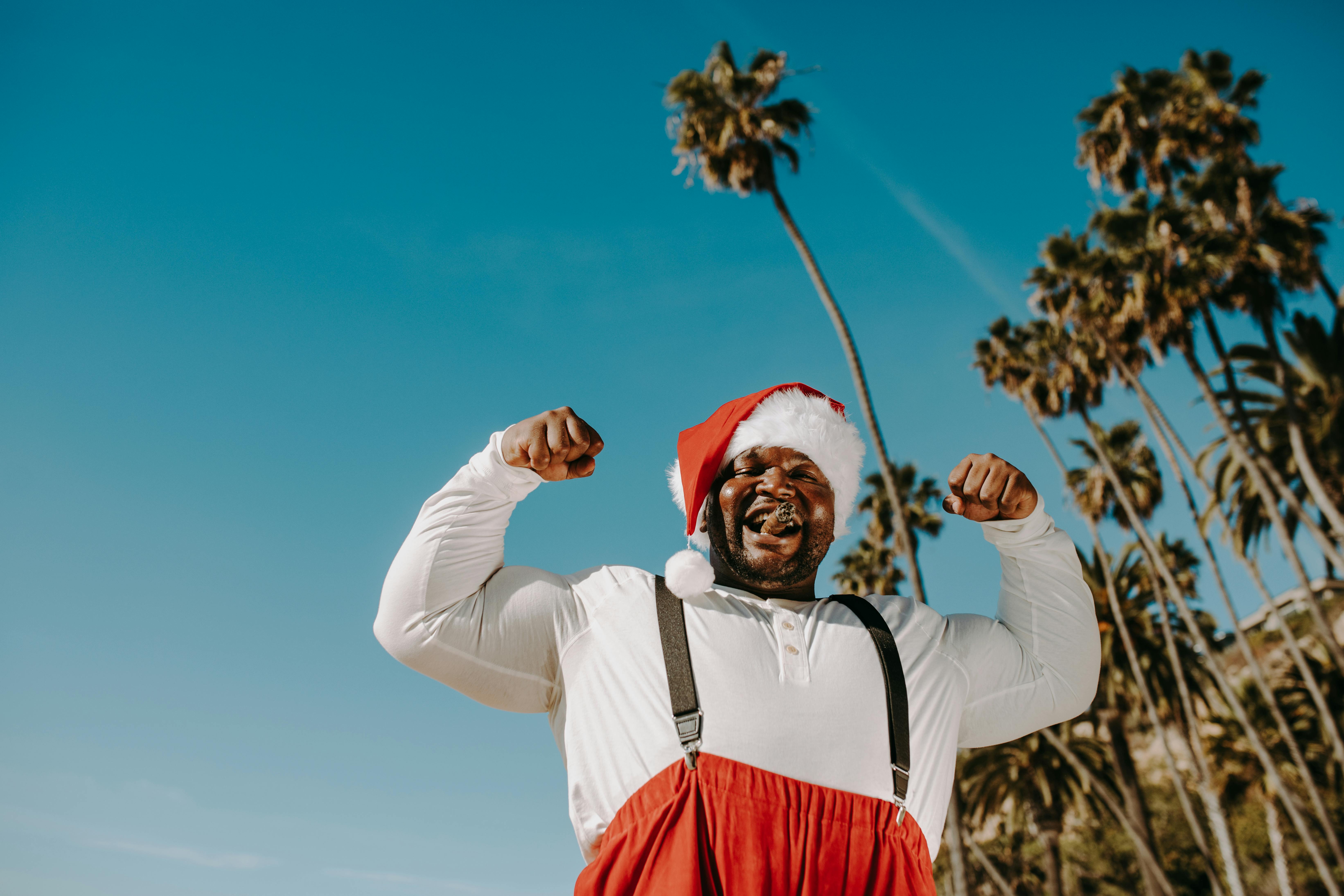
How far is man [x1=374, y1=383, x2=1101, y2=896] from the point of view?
2139 mm

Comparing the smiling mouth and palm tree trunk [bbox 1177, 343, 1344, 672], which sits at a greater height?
palm tree trunk [bbox 1177, 343, 1344, 672]

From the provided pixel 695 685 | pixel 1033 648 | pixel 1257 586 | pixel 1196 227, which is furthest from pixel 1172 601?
pixel 695 685

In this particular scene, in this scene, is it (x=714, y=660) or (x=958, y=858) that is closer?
(x=714, y=660)

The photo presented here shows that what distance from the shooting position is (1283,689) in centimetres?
2288

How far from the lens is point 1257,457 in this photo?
18.3 metres

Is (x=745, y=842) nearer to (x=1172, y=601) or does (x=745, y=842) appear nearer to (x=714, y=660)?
(x=714, y=660)

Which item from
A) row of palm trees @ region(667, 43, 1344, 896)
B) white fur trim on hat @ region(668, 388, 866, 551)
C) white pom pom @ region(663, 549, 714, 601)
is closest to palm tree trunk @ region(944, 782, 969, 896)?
row of palm trees @ region(667, 43, 1344, 896)

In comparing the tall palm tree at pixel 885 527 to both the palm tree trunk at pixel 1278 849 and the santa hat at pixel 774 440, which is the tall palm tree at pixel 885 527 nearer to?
the palm tree trunk at pixel 1278 849

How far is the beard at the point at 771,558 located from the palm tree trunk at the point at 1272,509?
18.3 metres

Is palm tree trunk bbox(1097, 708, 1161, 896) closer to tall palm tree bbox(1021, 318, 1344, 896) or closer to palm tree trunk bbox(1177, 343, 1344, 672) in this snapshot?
tall palm tree bbox(1021, 318, 1344, 896)

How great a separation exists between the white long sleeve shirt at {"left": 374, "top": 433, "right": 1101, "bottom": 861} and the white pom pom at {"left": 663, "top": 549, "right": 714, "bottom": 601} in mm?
60

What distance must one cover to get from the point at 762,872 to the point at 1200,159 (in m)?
22.5

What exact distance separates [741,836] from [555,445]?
1064 mm

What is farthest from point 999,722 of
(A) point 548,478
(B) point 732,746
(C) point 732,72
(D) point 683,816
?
(C) point 732,72
